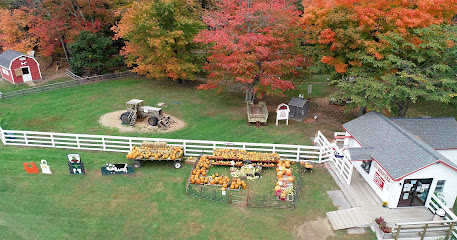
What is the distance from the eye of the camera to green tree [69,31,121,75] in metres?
33.2

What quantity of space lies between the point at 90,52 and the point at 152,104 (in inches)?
484

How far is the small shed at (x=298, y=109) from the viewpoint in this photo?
23172 mm

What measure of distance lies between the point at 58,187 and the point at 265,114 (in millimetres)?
13757

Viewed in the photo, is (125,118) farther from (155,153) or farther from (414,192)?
(414,192)

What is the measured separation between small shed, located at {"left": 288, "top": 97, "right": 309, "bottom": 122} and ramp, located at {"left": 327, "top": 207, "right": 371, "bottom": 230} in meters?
10.4

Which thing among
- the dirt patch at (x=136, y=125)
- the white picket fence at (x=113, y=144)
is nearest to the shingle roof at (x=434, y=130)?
the white picket fence at (x=113, y=144)

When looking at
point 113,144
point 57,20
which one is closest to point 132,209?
point 113,144

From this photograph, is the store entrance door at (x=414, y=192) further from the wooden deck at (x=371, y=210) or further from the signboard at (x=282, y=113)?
the signboard at (x=282, y=113)

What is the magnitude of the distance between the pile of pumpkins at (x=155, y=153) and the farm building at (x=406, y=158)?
Result: 8.84m

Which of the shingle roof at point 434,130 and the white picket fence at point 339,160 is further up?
the shingle roof at point 434,130

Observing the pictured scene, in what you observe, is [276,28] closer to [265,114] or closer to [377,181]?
[265,114]

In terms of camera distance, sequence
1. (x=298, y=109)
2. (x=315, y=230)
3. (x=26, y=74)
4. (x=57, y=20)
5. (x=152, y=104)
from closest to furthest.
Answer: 1. (x=315, y=230)
2. (x=298, y=109)
3. (x=152, y=104)
4. (x=26, y=74)
5. (x=57, y=20)

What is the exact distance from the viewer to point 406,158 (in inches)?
539

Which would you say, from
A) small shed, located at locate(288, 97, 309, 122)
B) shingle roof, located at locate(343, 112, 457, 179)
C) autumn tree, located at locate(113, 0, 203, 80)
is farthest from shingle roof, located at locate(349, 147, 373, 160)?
autumn tree, located at locate(113, 0, 203, 80)
